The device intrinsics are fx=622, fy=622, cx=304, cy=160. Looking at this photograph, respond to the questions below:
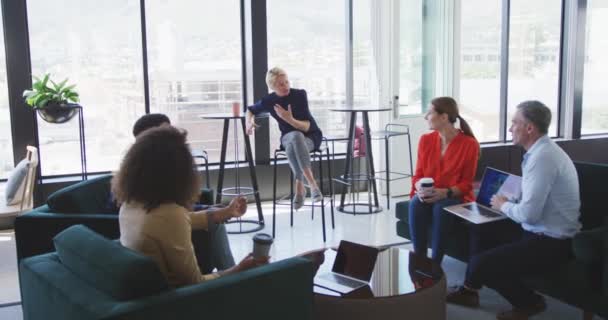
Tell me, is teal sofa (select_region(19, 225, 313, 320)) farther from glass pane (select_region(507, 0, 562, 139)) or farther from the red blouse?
glass pane (select_region(507, 0, 562, 139))

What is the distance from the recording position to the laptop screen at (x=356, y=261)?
2.82 m

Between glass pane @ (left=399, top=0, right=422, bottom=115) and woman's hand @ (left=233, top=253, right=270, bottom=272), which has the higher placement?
glass pane @ (left=399, top=0, right=422, bottom=115)

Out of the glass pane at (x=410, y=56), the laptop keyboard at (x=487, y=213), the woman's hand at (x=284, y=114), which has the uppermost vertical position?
the glass pane at (x=410, y=56)

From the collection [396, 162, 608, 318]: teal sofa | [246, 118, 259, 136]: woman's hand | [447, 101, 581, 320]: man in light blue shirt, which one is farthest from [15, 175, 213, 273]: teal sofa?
[246, 118, 259, 136]: woman's hand

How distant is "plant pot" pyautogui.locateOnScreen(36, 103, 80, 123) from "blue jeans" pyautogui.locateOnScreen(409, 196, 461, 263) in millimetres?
2689

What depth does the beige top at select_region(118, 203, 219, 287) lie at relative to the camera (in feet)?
6.72

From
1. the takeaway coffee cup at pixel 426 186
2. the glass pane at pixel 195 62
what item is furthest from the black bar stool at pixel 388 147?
the takeaway coffee cup at pixel 426 186

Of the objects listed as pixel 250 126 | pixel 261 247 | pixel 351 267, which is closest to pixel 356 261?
pixel 351 267

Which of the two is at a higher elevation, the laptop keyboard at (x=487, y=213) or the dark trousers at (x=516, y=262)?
the laptop keyboard at (x=487, y=213)

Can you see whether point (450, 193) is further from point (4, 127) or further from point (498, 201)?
point (4, 127)

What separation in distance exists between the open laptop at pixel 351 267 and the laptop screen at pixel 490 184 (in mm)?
982

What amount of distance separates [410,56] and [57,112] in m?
3.45

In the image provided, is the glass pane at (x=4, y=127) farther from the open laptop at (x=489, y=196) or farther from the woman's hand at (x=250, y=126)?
the open laptop at (x=489, y=196)

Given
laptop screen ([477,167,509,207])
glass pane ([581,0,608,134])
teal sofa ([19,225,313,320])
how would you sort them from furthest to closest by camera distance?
glass pane ([581,0,608,134])
laptop screen ([477,167,509,207])
teal sofa ([19,225,313,320])
